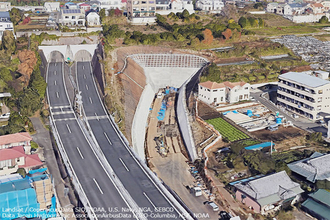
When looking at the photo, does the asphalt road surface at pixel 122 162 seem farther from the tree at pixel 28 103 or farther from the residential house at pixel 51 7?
the residential house at pixel 51 7

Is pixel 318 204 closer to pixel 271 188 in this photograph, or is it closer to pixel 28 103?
pixel 271 188

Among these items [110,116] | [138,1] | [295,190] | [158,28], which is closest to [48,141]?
[110,116]

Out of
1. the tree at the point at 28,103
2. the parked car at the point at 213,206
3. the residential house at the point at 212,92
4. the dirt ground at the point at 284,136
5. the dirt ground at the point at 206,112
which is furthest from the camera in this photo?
the residential house at the point at 212,92

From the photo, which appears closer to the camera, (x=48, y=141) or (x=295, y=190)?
(x=295, y=190)

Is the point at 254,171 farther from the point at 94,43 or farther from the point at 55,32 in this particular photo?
the point at 55,32

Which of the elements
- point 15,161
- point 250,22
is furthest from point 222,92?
point 250,22

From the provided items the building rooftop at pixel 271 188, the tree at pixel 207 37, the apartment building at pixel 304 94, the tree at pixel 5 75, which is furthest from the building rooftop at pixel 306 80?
the tree at pixel 5 75
